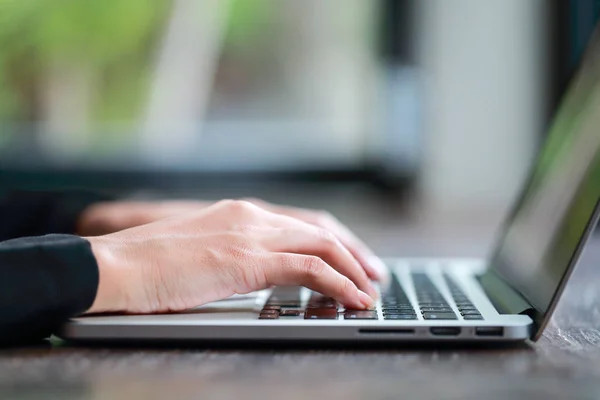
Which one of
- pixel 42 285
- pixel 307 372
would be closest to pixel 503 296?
pixel 307 372

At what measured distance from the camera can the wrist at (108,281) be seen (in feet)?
1.86

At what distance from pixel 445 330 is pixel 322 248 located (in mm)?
148

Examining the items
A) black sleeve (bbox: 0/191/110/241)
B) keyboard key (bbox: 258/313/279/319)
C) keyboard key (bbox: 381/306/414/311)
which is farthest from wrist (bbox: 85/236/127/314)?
black sleeve (bbox: 0/191/110/241)

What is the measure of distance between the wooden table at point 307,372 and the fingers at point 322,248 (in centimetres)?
11

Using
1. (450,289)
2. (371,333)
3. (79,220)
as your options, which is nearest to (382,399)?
(371,333)

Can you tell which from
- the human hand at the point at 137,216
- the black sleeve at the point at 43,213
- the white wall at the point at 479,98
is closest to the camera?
the human hand at the point at 137,216

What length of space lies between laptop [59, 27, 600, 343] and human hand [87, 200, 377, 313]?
0.01 metres

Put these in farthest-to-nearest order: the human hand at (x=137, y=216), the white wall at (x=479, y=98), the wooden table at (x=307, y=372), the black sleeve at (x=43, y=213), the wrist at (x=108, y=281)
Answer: the white wall at (x=479, y=98), the black sleeve at (x=43, y=213), the human hand at (x=137, y=216), the wrist at (x=108, y=281), the wooden table at (x=307, y=372)

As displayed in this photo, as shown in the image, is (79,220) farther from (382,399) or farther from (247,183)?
(247,183)

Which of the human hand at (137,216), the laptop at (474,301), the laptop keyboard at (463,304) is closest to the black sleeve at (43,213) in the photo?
the human hand at (137,216)

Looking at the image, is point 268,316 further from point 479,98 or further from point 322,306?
point 479,98

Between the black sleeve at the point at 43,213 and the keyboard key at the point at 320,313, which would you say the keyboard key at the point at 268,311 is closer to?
the keyboard key at the point at 320,313

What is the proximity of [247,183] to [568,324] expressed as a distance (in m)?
1.26

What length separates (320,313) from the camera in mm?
592
